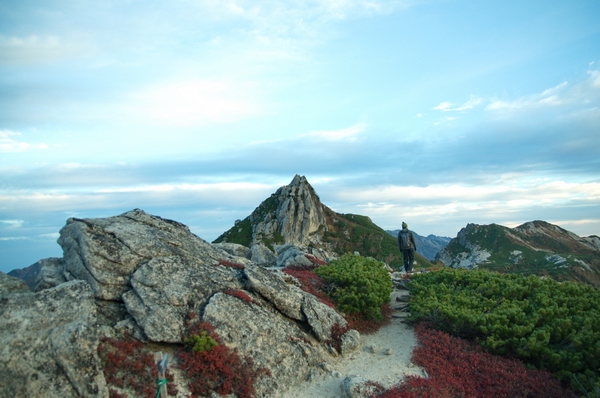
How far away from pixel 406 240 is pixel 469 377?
16.9 m

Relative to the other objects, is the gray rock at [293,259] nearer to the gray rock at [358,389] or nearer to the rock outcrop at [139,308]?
the rock outcrop at [139,308]

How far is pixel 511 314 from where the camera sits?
14.7 meters

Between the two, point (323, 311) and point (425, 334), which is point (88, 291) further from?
point (425, 334)

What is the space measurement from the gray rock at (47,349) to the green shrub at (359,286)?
37.7 ft

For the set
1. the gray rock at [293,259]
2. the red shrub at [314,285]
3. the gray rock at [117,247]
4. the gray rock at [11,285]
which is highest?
the gray rock at [117,247]

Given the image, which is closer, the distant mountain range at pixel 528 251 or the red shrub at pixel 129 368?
the red shrub at pixel 129 368

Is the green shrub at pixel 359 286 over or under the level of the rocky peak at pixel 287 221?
under

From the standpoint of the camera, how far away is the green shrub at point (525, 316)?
489 inches

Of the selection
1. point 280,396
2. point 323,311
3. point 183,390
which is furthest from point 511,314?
point 183,390

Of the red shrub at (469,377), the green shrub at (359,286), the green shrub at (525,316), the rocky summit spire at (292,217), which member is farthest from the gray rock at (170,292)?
the rocky summit spire at (292,217)

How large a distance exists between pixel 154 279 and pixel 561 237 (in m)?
119

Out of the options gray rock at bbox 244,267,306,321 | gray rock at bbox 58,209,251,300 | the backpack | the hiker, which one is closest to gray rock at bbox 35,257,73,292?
gray rock at bbox 58,209,251,300

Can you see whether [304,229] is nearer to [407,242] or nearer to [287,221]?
[287,221]

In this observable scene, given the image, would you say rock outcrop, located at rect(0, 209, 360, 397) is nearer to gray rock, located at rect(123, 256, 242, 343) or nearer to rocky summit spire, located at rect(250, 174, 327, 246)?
gray rock, located at rect(123, 256, 242, 343)
